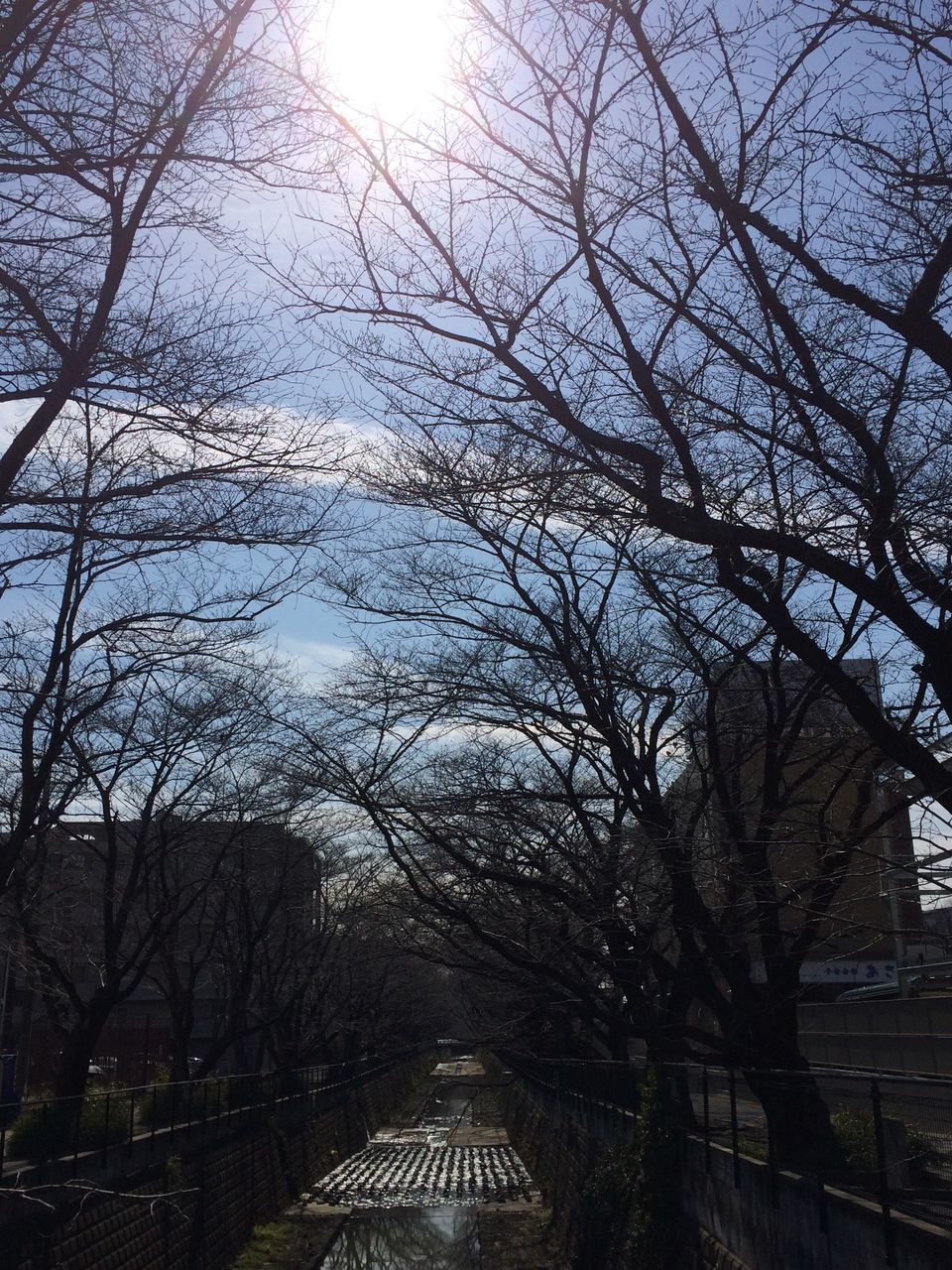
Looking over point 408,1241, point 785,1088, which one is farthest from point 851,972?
point 785,1088

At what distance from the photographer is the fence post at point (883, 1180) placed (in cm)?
825

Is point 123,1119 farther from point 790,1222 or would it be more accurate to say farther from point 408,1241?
point 408,1241

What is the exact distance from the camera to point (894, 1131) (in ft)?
31.2

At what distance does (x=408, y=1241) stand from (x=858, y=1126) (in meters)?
25.4

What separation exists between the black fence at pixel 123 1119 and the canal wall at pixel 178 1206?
0.35 metres

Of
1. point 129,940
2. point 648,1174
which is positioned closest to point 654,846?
point 648,1174

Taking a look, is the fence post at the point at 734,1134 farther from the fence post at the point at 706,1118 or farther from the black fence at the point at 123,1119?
the black fence at the point at 123,1119

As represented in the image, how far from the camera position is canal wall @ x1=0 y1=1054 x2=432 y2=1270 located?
48.4 ft

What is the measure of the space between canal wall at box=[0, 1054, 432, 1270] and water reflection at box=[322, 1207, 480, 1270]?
2353 mm

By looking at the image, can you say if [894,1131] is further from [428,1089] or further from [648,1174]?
[428,1089]

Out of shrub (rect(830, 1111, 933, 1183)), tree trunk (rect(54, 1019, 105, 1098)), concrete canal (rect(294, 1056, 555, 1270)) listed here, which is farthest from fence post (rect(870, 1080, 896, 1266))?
concrete canal (rect(294, 1056, 555, 1270))

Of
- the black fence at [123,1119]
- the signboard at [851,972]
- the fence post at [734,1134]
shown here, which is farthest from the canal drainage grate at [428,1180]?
the fence post at [734,1134]

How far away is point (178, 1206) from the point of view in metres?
15.6

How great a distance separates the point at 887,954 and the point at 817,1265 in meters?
36.9
